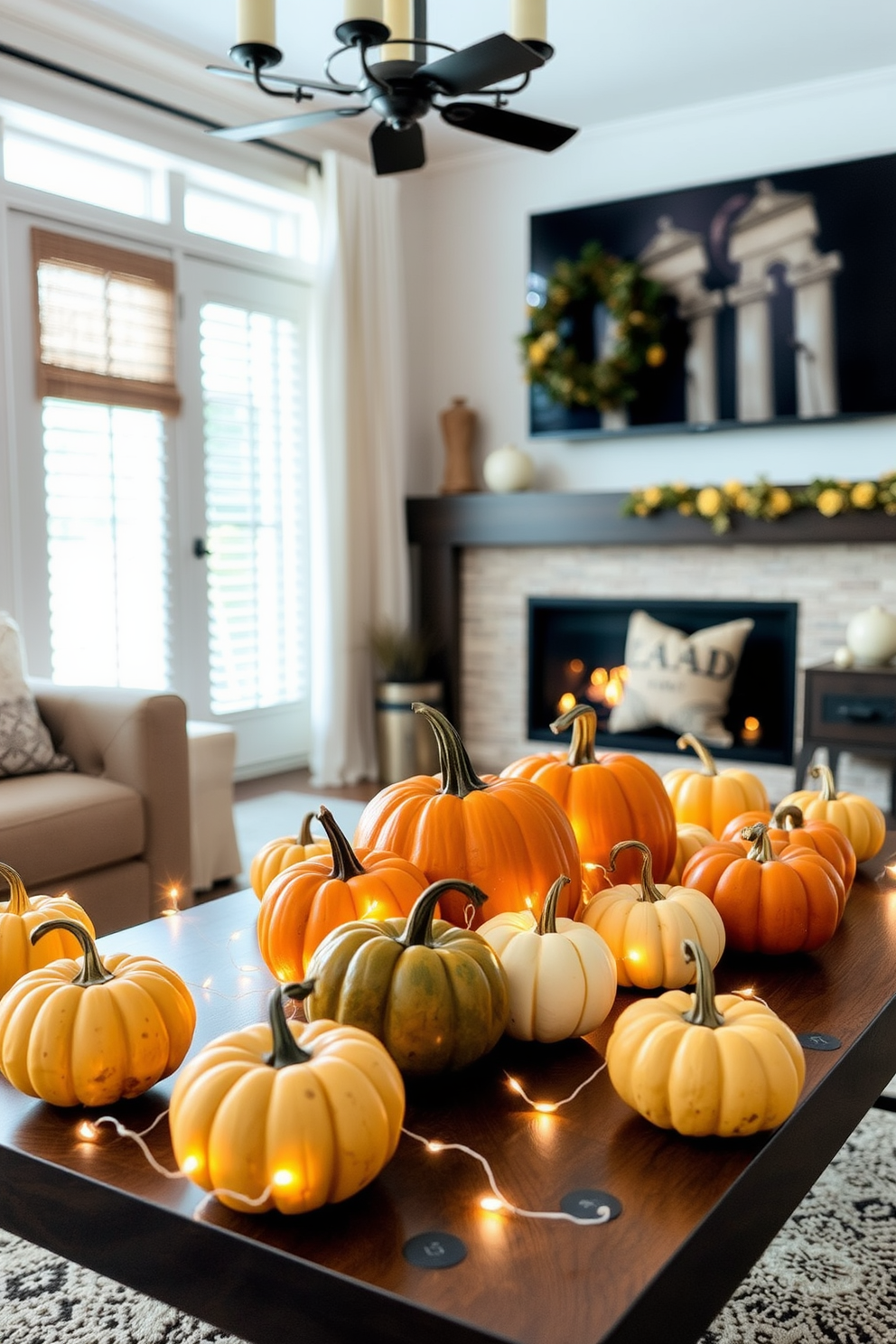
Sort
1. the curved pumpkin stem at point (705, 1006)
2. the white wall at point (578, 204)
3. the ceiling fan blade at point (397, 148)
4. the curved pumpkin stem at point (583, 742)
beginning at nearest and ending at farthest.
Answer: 1. the curved pumpkin stem at point (705, 1006)
2. the curved pumpkin stem at point (583, 742)
3. the ceiling fan blade at point (397, 148)
4. the white wall at point (578, 204)

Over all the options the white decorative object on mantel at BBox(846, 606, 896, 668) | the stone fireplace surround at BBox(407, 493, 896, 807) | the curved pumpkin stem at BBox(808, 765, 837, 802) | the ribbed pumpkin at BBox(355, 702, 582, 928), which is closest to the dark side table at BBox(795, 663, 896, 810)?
the white decorative object on mantel at BBox(846, 606, 896, 668)

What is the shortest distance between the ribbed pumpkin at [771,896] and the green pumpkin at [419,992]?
0.45m

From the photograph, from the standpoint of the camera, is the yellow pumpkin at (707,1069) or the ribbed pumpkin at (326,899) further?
the ribbed pumpkin at (326,899)

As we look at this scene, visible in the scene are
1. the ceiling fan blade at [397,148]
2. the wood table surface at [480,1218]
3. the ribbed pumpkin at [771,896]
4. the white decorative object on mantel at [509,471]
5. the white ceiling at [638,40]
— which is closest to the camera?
the wood table surface at [480,1218]

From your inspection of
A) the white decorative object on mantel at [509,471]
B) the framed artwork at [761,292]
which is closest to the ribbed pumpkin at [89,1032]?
the framed artwork at [761,292]

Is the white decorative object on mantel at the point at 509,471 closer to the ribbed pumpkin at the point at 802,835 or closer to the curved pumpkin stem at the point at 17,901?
the ribbed pumpkin at the point at 802,835

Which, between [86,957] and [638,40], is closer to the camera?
[86,957]

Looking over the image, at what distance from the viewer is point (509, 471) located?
4930 millimetres

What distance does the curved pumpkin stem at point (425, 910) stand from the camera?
112cm

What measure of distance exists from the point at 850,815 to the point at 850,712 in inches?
81.3

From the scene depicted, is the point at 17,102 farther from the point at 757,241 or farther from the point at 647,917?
the point at 647,917

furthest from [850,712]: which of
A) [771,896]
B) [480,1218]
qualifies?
[480,1218]

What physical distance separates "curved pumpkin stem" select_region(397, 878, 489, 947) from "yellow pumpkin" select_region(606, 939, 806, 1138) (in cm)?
19

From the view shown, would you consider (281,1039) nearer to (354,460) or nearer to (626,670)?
(626,670)
